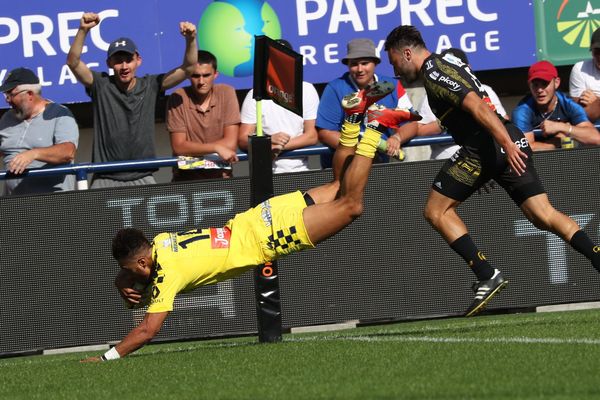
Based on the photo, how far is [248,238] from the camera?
9.40 m

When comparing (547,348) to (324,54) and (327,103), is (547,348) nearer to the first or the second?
(327,103)

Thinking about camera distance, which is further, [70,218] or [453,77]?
[70,218]

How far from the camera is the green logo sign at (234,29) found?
14508mm

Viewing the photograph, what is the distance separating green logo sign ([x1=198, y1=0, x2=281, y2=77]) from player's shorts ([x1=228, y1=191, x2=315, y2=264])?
17.0ft

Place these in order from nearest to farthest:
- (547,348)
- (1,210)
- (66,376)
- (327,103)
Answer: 1. (547,348)
2. (66,376)
3. (1,210)
4. (327,103)

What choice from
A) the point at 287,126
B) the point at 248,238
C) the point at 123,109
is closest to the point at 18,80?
the point at 123,109

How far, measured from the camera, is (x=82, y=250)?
1170 centimetres

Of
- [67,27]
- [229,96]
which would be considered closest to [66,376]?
[229,96]

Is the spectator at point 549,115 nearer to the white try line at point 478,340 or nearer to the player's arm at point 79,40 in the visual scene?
the white try line at point 478,340

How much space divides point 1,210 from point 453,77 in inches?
178

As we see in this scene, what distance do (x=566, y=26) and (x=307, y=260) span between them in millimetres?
4755

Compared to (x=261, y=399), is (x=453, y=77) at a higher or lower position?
higher

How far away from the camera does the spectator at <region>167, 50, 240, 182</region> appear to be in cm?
1234

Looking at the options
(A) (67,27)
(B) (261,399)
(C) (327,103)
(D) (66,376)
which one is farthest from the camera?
(A) (67,27)
